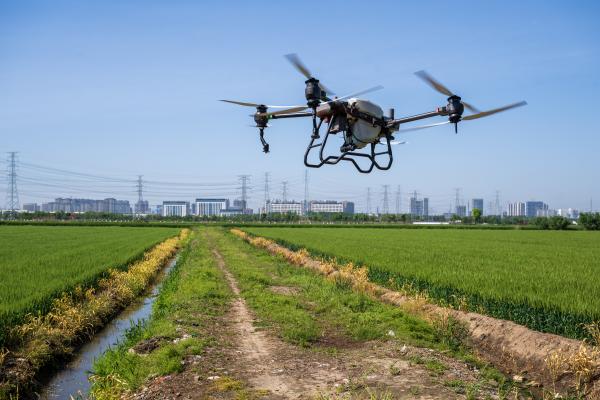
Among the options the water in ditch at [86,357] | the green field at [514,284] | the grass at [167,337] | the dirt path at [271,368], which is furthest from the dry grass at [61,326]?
the green field at [514,284]

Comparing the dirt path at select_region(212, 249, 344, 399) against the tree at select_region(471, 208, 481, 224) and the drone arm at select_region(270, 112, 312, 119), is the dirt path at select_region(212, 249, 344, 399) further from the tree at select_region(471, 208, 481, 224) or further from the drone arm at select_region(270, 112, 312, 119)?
the tree at select_region(471, 208, 481, 224)

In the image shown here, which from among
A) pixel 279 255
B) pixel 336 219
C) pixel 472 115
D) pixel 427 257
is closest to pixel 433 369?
pixel 472 115

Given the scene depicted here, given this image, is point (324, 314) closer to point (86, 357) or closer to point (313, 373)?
point (313, 373)

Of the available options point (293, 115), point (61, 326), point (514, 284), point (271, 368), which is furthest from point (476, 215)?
point (293, 115)

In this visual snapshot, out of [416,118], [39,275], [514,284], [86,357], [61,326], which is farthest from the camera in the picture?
[39,275]

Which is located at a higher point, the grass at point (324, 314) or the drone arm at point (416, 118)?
the drone arm at point (416, 118)

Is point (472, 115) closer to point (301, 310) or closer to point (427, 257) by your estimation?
point (301, 310)

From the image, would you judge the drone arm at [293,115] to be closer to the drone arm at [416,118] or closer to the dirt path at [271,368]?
the drone arm at [416,118]
